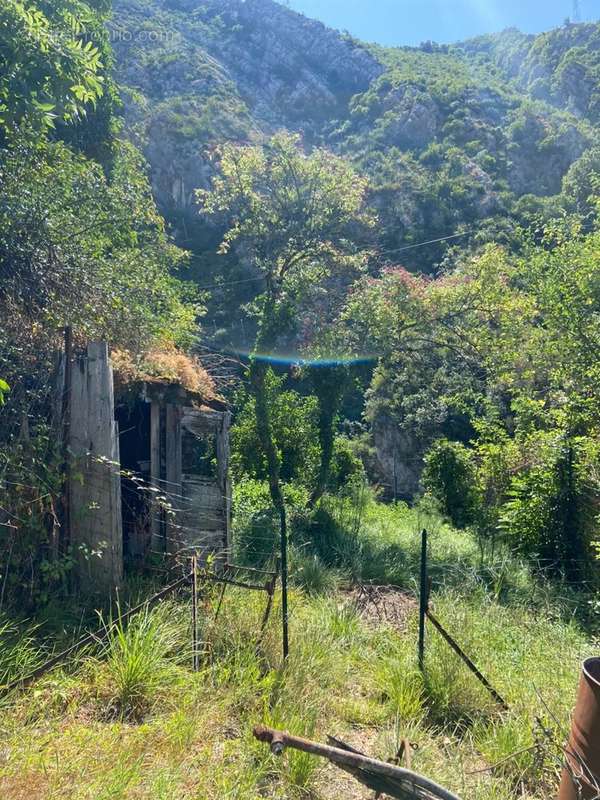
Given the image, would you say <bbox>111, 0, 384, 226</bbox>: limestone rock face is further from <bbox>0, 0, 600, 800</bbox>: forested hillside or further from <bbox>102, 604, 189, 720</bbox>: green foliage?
<bbox>102, 604, 189, 720</bbox>: green foliage

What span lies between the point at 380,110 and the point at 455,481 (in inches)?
1503

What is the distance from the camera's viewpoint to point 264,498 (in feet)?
39.7

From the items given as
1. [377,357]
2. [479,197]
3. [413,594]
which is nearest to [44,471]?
[413,594]

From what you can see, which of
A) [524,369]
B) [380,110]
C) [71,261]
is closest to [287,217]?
[524,369]

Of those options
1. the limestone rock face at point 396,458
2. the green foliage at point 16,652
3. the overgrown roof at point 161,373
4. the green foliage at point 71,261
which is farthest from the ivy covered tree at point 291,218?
the limestone rock face at point 396,458

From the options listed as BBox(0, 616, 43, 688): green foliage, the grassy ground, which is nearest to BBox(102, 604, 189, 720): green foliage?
the grassy ground

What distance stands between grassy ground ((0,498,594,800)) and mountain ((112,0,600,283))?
23.2m

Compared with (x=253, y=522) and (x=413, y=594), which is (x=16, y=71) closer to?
(x=413, y=594)

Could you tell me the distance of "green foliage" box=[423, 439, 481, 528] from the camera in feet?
41.4

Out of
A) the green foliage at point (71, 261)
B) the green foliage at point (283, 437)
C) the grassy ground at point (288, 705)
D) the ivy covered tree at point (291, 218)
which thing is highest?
the ivy covered tree at point (291, 218)

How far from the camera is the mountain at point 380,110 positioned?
2984 centimetres

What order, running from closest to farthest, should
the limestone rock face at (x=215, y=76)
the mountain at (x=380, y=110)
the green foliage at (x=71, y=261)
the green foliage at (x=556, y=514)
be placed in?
the green foliage at (x=71, y=261) → the green foliage at (x=556, y=514) → the mountain at (x=380, y=110) → the limestone rock face at (x=215, y=76)

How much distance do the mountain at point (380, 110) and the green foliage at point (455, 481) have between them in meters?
15.8

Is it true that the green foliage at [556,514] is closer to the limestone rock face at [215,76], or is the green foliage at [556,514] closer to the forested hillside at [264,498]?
the forested hillside at [264,498]
